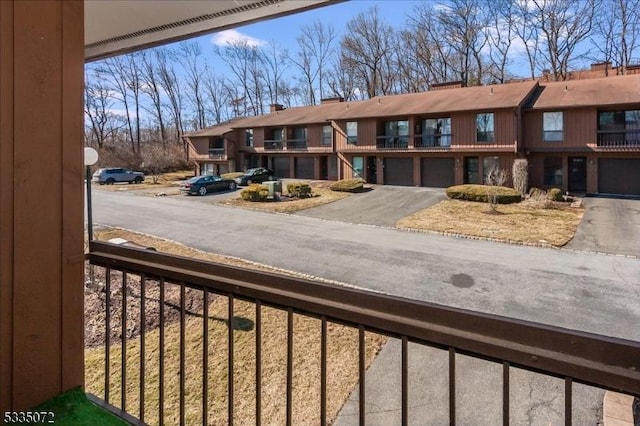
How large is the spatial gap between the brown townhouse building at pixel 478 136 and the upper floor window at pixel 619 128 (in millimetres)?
35

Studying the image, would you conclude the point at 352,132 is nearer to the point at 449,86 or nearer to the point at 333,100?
the point at 449,86

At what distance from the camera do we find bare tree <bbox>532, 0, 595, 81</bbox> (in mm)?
23341

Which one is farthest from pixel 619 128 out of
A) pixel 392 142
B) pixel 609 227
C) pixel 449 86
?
pixel 392 142

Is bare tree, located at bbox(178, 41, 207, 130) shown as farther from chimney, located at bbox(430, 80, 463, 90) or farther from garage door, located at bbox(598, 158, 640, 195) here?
garage door, located at bbox(598, 158, 640, 195)

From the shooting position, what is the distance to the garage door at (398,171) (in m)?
22.0

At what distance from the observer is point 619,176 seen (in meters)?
17.5

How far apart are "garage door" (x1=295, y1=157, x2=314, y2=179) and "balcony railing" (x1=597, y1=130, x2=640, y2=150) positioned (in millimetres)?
15379

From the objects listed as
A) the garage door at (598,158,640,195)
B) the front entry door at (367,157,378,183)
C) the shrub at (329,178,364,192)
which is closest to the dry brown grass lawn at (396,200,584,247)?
the garage door at (598,158,640,195)

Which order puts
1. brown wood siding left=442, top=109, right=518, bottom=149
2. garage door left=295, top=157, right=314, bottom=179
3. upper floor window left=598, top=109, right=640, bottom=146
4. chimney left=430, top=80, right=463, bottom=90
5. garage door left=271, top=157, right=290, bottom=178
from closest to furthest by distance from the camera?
upper floor window left=598, top=109, right=640, bottom=146, brown wood siding left=442, top=109, right=518, bottom=149, chimney left=430, top=80, right=463, bottom=90, garage door left=295, top=157, right=314, bottom=179, garage door left=271, top=157, right=290, bottom=178

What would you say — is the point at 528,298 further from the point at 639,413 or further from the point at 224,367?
the point at 224,367

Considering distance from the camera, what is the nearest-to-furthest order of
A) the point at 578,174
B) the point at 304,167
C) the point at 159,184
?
the point at 578,174 → the point at 304,167 → the point at 159,184

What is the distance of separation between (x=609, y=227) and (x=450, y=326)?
14585 millimetres

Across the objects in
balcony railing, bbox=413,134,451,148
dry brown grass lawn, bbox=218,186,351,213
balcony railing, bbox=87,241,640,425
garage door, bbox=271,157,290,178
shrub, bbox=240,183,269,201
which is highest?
balcony railing, bbox=413,134,451,148

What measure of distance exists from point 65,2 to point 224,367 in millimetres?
4261
